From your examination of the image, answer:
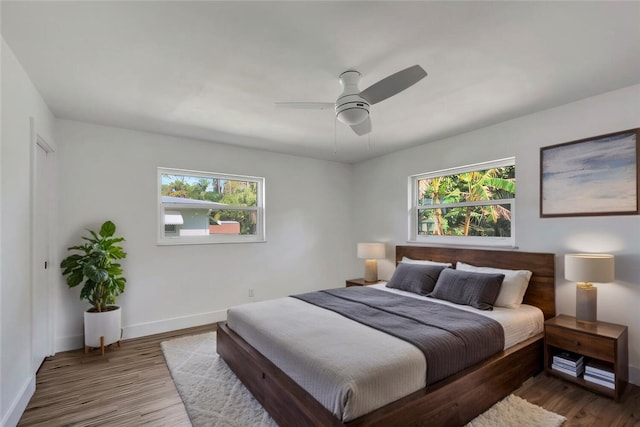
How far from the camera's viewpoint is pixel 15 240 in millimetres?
2119

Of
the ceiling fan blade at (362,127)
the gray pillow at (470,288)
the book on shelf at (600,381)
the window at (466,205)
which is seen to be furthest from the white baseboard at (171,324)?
the book on shelf at (600,381)

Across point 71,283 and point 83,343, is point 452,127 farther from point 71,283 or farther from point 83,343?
point 83,343

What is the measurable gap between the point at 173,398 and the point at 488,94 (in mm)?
3620

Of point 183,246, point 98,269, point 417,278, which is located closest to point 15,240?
point 98,269

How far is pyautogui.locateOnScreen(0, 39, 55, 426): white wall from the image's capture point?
1.93 m

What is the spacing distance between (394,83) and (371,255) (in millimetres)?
3001

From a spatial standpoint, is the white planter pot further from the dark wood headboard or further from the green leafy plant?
the dark wood headboard

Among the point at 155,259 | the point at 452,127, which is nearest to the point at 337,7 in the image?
the point at 452,127

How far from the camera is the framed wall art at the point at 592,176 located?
254 centimetres

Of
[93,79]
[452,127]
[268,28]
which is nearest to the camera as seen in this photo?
[268,28]

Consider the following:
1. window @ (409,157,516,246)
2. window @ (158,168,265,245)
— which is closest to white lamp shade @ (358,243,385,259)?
window @ (409,157,516,246)

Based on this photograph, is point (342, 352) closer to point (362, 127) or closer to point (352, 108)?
point (352, 108)

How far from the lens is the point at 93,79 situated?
241 cm

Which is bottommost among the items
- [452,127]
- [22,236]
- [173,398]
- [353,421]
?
[173,398]
